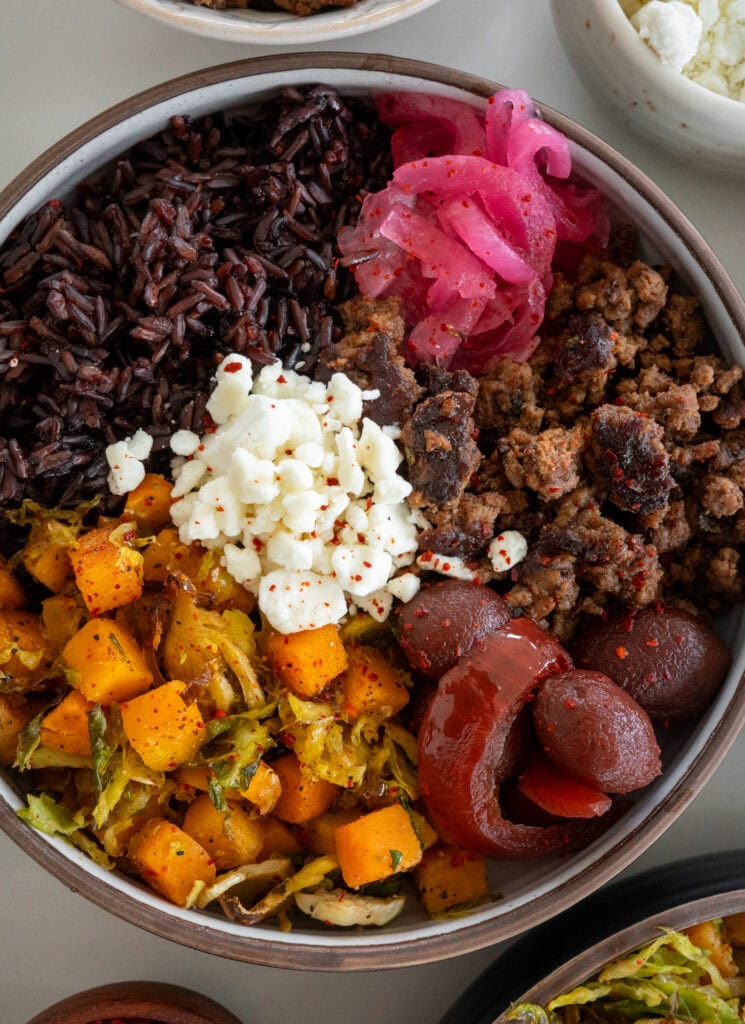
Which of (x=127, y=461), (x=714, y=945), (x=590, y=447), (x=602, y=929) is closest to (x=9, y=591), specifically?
(x=127, y=461)

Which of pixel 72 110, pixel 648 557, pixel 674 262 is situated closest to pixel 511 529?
pixel 648 557

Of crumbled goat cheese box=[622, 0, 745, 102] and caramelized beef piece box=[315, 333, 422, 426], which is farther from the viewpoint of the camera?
crumbled goat cheese box=[622, 0, 745, 102]

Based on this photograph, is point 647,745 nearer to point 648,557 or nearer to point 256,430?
point 648,557

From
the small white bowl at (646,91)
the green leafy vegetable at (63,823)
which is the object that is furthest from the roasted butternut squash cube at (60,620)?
the small white bowl at (646,91)

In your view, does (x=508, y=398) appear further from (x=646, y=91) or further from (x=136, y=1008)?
(x=136, y=1008)

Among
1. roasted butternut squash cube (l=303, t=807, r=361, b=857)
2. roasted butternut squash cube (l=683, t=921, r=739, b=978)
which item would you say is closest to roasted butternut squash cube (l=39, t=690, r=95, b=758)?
roasted butternut squash cube (l=303, t=807, r=361, b=857)

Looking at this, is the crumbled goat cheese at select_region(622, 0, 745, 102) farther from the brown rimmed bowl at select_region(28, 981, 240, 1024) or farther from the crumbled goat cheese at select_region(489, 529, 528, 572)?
the brown rimmed bowl at select_region(28, 981, 240, 1024)
